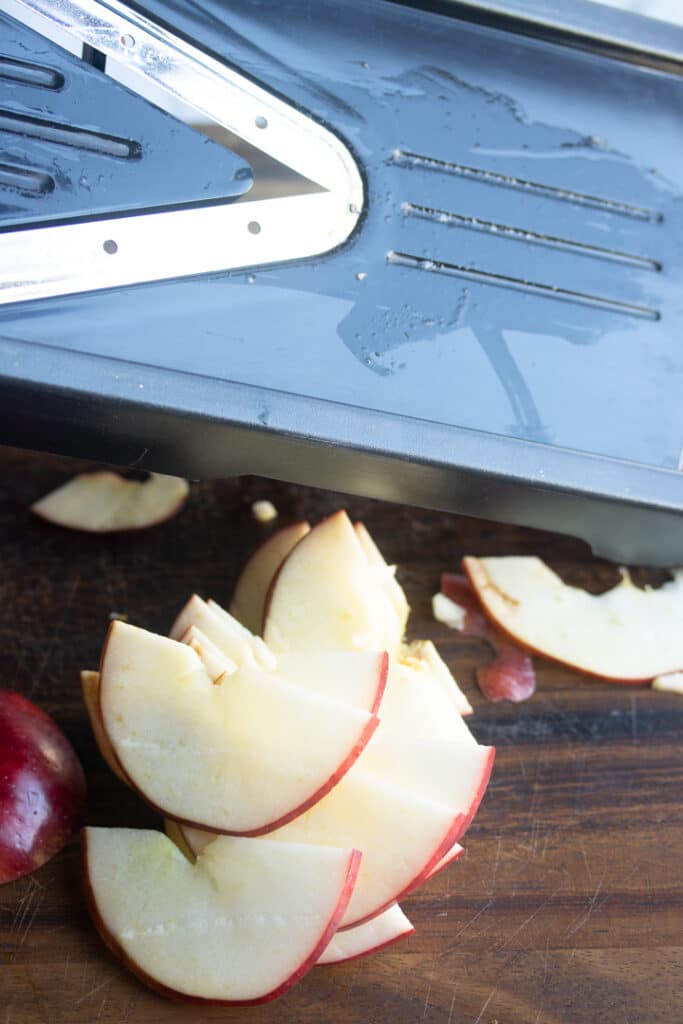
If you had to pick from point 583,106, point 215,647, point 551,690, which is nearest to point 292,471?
point 215,647

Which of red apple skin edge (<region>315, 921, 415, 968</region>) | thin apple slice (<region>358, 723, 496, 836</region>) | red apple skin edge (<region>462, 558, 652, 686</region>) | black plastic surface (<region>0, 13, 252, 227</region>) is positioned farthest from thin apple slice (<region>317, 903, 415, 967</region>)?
black plastic surface (<region>0, 13, 252, 227</region>)

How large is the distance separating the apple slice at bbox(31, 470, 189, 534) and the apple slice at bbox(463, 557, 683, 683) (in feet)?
1.21

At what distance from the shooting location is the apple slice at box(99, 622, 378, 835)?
89 cm

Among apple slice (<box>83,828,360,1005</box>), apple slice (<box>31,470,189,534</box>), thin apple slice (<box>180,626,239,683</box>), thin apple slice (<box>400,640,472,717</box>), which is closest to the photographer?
apple slice (<box>83,828,360,1005</box>)

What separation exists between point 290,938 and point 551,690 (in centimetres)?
44

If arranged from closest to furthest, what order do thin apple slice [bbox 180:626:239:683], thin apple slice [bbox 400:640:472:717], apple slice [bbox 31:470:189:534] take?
thin apple slice [bbox 180:626:239:683]
thin apple slice [bbox 400:640:472:717]
apple slice [bbox 31:470:189:534]

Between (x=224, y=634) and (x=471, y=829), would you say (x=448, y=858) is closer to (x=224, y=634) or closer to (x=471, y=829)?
(x=471, y=829)

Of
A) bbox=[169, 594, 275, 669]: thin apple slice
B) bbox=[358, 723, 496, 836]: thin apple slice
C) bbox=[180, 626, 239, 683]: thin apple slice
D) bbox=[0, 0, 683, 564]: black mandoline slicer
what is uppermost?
bbox=[0, 0, 683, 564]: black mandoline slicer

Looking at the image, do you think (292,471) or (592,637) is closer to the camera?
(292,471)

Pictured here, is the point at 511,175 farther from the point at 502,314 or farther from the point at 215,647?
the point at 215,647

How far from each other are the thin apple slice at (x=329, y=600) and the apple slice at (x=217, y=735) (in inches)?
4.7

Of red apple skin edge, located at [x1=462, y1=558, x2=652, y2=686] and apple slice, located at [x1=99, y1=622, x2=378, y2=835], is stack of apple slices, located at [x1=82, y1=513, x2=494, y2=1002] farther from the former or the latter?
red apple skin edge, located at [x1=462, y1=558, x2=652, y2=686]

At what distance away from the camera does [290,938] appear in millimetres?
873

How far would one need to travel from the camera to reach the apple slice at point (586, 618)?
1.17m
